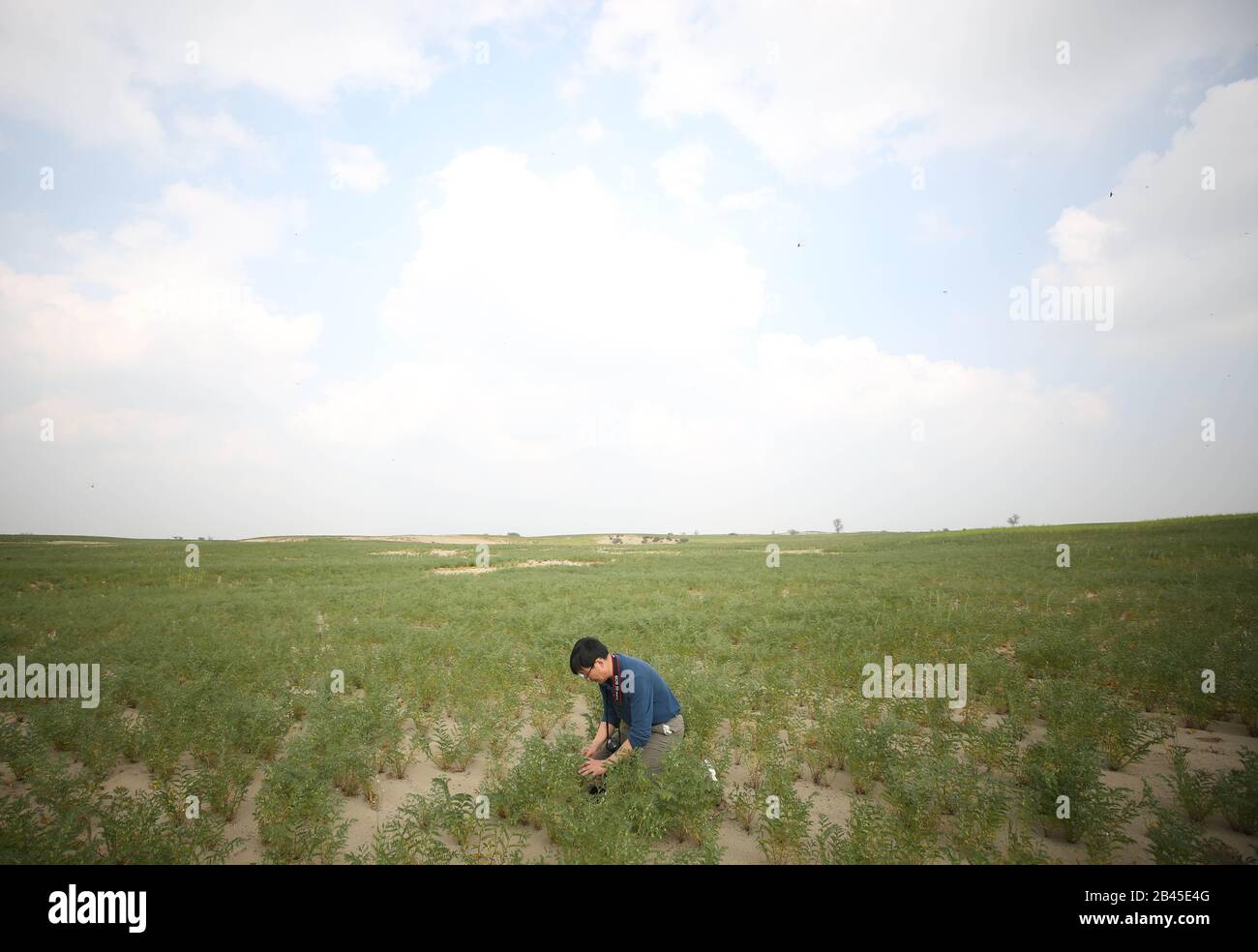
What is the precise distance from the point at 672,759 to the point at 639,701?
2.01ft

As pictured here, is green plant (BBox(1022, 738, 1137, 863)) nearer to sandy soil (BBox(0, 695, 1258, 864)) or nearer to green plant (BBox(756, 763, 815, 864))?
sandy soil (BBox(0, 695, 1258, 864))

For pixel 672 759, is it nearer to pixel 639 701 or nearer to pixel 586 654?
pixel 639 701

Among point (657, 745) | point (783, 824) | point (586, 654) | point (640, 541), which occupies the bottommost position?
point (640, 541)

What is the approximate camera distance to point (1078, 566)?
23.8 m

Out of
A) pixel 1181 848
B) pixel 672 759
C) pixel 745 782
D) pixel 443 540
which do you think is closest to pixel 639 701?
pixel 672 759

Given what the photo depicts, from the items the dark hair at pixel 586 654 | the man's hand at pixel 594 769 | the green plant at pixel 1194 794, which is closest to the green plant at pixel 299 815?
the man's hand at pixel 594 769

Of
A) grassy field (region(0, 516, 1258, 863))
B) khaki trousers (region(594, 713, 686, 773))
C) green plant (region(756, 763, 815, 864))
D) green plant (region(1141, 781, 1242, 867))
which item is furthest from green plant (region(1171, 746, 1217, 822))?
khaki trousers (region(594, 713, 686, 773))

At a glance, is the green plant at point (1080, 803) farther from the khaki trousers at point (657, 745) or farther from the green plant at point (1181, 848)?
the khaki trousers at point (657, 745)

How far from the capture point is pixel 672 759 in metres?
5.06

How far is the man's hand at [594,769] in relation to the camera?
17.5 feet
